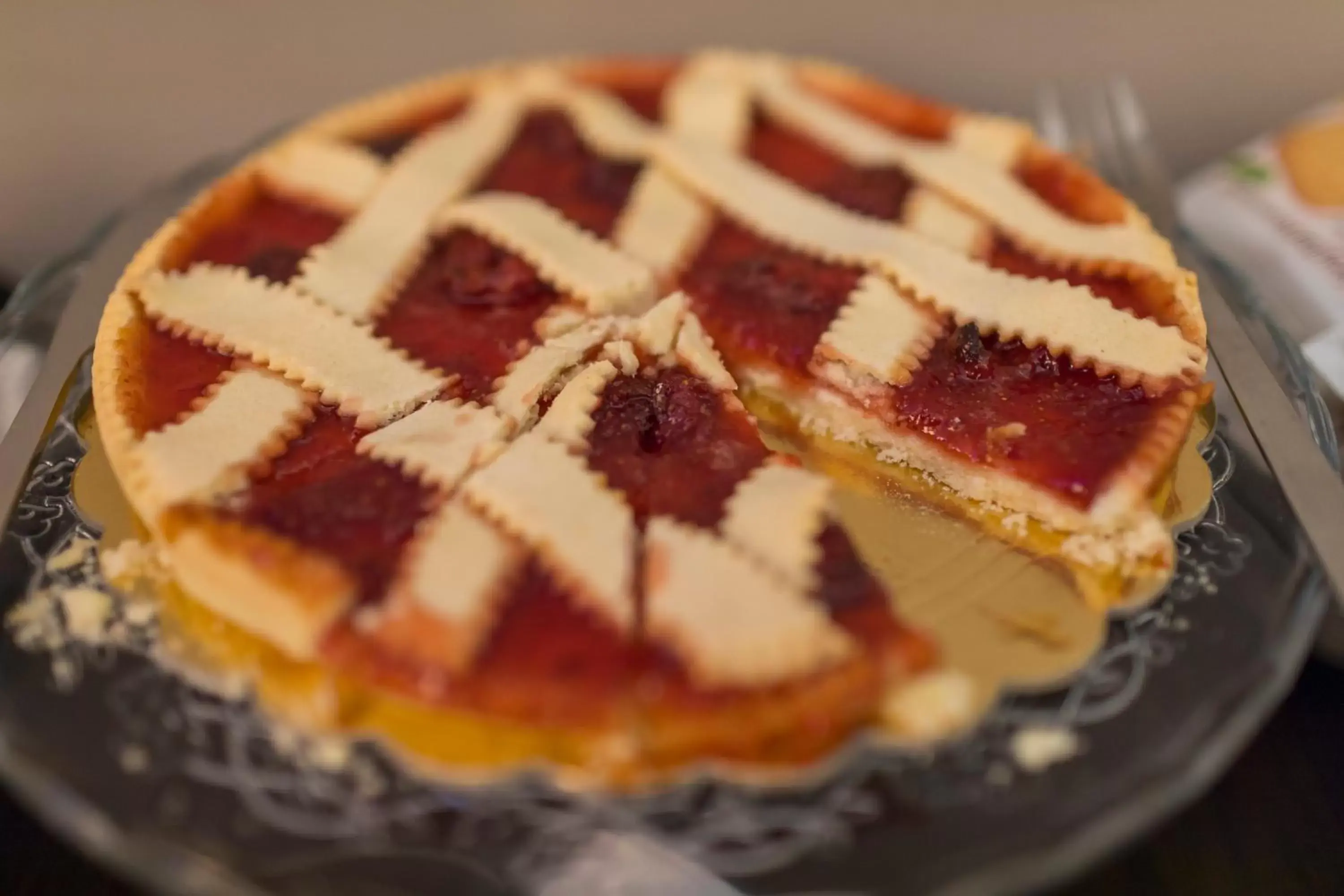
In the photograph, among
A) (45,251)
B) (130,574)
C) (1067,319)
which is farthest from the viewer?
(45,251)

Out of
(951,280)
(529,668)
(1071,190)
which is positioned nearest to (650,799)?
(529,668)

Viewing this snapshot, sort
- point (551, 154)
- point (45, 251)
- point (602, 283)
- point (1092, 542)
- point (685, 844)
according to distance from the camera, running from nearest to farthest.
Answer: point (685, 844)
point (1092, 542)
point (602, 283)
point (551, 154)
point (45, 251)

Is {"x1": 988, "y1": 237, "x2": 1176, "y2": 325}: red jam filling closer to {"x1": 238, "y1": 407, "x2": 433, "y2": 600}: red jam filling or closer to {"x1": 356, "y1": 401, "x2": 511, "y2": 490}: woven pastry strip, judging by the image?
{"x1": 356, "y1": 401, "x2": 511, "y2": 490}: woven pastry strip

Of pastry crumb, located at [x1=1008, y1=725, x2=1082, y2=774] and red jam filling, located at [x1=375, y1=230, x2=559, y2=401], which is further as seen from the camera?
red jam filling, located at [x1=375, y1=230, x2=559, y2=401]

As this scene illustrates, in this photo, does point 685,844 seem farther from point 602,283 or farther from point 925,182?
point 925,182

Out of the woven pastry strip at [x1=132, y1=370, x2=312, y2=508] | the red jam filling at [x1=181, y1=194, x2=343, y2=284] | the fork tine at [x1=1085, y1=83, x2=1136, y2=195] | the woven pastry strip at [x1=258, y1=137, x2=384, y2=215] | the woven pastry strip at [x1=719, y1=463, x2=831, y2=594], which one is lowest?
the woven pastry strip at [x1=132, y1=370, x2=312, y2=508]

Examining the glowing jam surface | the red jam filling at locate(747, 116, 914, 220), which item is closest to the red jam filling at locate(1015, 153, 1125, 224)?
the red jam filling at locate(747, 116, 914, 220)

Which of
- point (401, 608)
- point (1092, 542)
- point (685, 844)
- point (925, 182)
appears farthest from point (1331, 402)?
point (401, 608)
